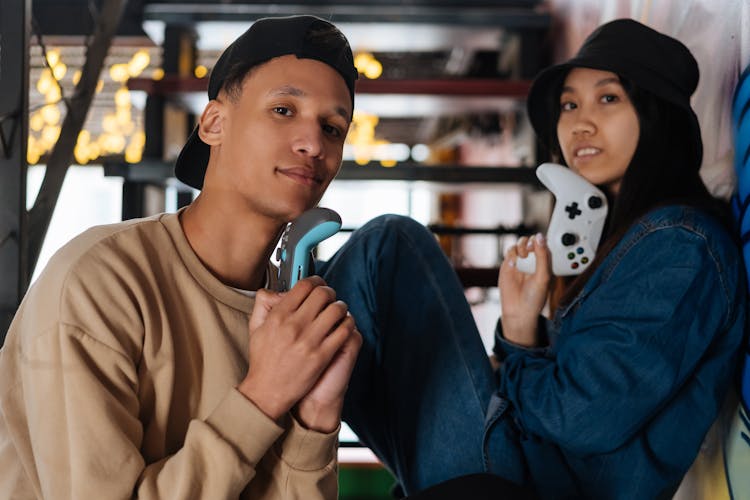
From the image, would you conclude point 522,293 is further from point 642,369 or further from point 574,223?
point 642,369

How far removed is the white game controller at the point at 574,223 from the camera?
4.50 feet

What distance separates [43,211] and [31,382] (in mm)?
1542

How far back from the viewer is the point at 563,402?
116 cm

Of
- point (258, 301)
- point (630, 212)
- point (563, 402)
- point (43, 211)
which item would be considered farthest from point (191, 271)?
point (43, 211)

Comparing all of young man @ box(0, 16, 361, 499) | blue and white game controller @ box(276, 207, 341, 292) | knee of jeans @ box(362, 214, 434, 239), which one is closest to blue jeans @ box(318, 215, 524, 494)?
knee of jeans @ box(362, 214, 434, 239)

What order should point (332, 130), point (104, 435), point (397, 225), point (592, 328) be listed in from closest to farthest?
point (104, 435) → point (332, 130) → point (592, 328) → point (397, 225)

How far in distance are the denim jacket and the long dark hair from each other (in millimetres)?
84

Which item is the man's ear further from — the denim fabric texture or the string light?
the string light

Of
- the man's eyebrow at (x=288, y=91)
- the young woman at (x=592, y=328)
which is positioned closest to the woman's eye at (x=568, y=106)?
the young woman at (x=592, y=328)

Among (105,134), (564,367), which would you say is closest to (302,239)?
(564,367)

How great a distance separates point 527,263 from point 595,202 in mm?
154

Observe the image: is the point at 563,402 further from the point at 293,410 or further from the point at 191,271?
the point at 191,271

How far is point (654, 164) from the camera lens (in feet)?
4.31

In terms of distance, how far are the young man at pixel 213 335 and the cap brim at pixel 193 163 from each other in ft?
0.28
